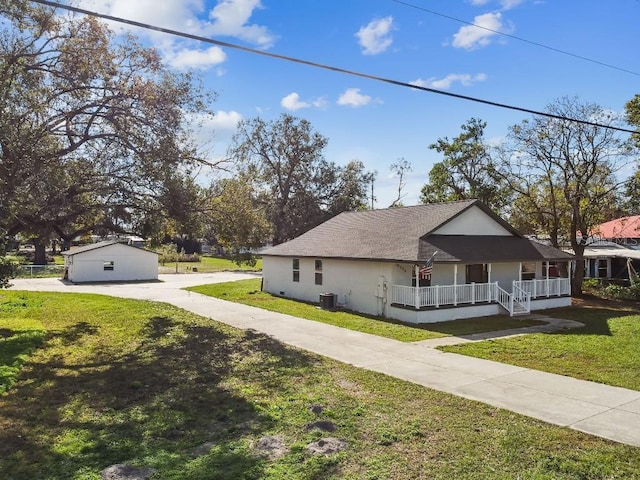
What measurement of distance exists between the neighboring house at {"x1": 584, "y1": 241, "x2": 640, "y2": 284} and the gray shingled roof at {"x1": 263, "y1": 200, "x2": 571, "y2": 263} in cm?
1140

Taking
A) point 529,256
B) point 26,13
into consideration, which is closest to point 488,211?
point 529,256

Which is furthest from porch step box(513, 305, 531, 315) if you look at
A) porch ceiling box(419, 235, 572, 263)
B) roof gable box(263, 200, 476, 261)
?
roof gable box(263, 200, 476, 261)

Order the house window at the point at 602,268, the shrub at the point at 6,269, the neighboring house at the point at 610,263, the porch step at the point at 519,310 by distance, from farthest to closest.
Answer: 1. the house window at the point at 602,268
2. the neighboring house at the point at 610,263
3. the porch step at the point at 519,310
4. the shrub at the point at 6,269

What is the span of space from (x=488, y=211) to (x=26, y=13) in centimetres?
1791

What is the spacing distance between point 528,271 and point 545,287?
1717 millimetres

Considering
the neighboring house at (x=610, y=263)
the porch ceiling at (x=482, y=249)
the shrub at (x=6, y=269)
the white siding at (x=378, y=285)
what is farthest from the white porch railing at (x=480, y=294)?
the shrub at (x=6, y=269)

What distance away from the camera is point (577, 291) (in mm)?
27859

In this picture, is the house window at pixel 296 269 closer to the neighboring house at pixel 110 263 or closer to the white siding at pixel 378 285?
the white siding at pixel 378 285

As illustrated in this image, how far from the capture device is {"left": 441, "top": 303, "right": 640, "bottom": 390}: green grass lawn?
10234mm

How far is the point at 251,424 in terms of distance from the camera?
712 centimetres

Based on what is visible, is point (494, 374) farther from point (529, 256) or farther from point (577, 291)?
point (577, 291)

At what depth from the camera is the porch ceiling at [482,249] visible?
17.9 metres

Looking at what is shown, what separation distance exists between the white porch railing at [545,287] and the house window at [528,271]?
4.29ft

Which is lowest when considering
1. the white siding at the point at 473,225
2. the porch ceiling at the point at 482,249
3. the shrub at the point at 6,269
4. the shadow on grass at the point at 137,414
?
the shadow on grass at the point at 137,414
